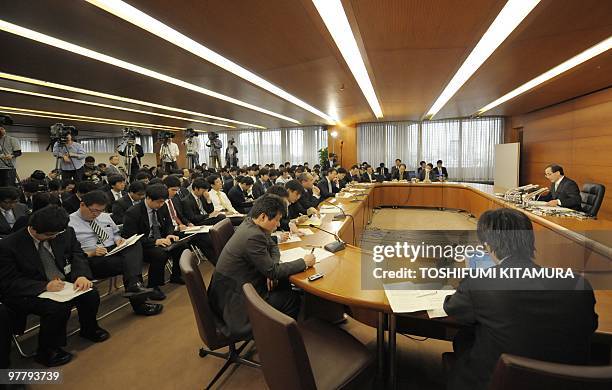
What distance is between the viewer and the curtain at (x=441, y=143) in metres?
11.0

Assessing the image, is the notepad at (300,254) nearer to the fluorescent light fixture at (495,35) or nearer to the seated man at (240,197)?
the fluorescent light fixture at (495,35)

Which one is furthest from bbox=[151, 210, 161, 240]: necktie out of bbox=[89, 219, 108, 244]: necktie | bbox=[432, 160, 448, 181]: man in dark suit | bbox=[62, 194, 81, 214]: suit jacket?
bbox=[432, 160, 448, 181]: man in dark suit

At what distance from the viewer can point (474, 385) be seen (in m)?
1.18

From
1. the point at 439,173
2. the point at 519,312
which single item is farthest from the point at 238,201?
the point at 439,173

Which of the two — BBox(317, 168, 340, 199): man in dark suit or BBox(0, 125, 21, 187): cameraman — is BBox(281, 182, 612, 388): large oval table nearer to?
BBox(317, 168, 340, 199): man in dark suit

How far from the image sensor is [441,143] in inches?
457

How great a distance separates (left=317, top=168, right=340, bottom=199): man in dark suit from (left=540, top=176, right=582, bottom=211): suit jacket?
3604 mm

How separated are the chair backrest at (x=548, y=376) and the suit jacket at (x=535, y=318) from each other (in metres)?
0.21

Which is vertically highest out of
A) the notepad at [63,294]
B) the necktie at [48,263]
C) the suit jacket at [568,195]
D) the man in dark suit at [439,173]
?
the man in dark suit at [439,173]

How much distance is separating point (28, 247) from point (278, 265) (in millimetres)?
1786

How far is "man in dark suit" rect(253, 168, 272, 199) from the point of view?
6.01 meters

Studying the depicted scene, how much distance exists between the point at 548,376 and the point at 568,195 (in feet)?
14.6

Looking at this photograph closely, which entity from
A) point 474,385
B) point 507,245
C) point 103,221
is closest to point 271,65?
point 103,221

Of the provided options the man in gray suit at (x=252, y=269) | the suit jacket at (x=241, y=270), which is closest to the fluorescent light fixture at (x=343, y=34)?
the man in gray suit at (x=252, y=269)
